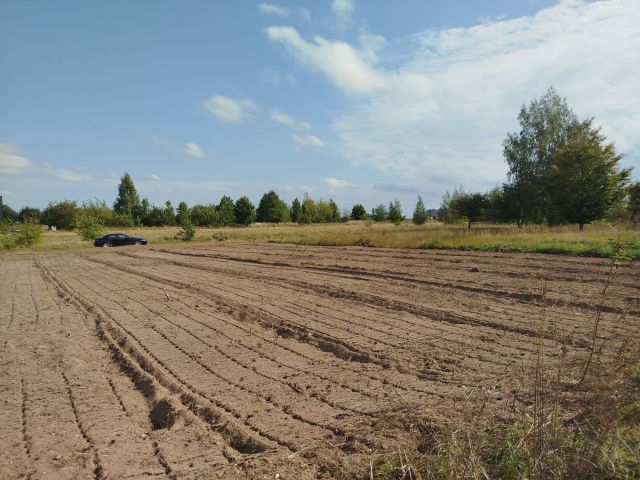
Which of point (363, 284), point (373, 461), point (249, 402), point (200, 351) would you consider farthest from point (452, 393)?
point (363, 284)

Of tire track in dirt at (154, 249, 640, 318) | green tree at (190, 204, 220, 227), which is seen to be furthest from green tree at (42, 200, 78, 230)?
tire track in dirt at (154, 249, 640, 318)

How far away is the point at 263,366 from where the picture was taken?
6457 mm

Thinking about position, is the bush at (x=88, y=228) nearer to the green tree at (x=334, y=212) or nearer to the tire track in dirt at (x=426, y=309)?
the tire track in dirt at (x=426, y=309)

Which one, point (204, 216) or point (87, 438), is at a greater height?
point (204, 216)

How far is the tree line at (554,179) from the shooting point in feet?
98.1

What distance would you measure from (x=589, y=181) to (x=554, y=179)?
2.63 m

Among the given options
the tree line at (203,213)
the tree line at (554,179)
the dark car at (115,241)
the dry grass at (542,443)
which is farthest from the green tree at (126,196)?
the dry grass at (542,443)

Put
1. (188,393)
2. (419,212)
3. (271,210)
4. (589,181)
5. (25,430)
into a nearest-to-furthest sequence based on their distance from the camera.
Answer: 1. (25,430)
2. (188,393)
3. (589,181)
4. (419,212)
5. (271,210)

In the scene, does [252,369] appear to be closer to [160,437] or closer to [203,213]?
[160,437]

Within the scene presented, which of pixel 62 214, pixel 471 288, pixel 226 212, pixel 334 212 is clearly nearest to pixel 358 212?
pixel 334 212

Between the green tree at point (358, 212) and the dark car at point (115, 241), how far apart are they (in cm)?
7334

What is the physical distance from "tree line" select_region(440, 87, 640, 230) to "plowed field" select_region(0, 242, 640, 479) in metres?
17.3

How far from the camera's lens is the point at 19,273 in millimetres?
21375

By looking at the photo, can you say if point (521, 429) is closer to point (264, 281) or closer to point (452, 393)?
point (452, 393)
